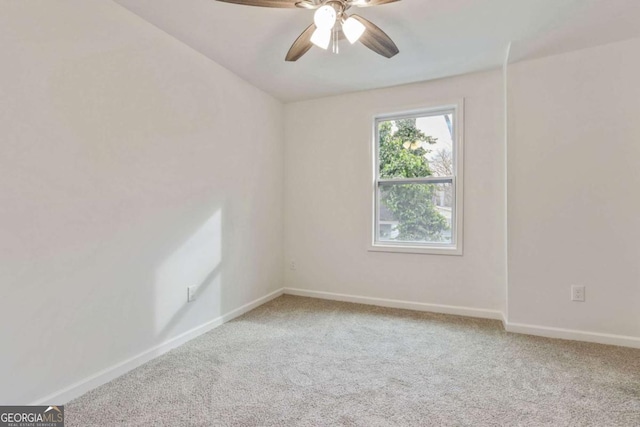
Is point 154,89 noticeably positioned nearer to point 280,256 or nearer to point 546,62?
point 280,256

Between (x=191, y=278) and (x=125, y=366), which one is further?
(x=191, y=278)

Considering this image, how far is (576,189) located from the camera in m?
2.53

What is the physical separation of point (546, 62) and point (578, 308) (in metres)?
2.01

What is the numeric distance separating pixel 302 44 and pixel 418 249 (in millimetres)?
2222

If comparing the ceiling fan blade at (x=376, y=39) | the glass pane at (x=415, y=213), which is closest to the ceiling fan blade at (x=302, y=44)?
the ceiling fan blade at (x=376, y=39)

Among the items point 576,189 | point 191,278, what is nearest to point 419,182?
point 576,189

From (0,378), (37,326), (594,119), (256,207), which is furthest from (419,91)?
(0,378)

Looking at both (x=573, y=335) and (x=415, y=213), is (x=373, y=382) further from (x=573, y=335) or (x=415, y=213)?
(x=415, y=213)

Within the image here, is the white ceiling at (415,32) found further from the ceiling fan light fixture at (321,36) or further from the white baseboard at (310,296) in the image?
the white baseboard at (310,296)

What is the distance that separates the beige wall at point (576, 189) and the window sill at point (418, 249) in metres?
0.54

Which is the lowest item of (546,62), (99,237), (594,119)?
(99,237)

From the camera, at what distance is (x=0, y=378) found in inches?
58.5

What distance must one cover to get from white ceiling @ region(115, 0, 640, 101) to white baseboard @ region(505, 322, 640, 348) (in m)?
2.24

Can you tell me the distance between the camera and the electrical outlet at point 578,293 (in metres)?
2.53
